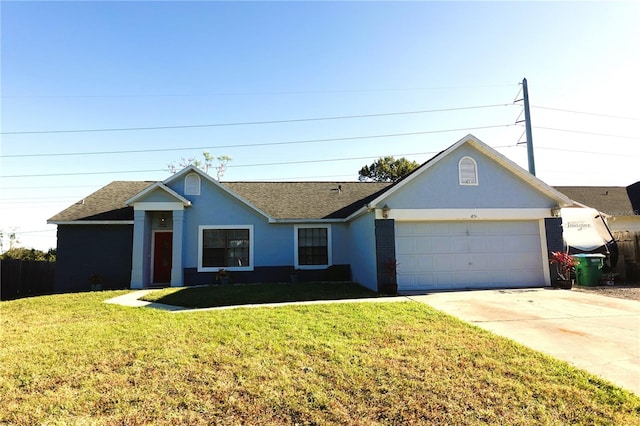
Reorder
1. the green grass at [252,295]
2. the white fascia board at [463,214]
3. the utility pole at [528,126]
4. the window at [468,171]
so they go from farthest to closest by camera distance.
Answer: the utility pole at [528,126], the window at [468,171], the white fascia board at [463,214], the green grass at [252,295]

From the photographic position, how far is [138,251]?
13609mm

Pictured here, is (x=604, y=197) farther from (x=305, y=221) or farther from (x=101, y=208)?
(x=101, y=208)

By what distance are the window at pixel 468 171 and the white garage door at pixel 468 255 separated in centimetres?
159

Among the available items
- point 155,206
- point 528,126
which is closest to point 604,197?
point 528,126

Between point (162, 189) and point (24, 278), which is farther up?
point (162, 189)

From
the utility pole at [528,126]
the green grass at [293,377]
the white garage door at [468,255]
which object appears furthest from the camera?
the utility pole at [528,126]

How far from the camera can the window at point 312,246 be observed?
598 inches

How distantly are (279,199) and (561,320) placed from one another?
12.6m

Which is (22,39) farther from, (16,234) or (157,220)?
(16,234)

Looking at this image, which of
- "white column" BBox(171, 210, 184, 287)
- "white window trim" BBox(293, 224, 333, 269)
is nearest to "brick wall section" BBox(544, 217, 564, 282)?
"white window trim" BBox(293, 224, 333, 269)

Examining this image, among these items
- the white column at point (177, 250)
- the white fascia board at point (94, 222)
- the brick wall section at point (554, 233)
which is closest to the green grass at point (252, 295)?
the white column at point (177, 250)

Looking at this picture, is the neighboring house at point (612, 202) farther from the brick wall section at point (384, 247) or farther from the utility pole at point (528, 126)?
the brick wall section at point (384, 247)

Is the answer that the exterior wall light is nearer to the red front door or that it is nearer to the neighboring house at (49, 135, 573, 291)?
the neighboring house at (49, 135, 573, 291)

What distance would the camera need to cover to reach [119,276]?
1423cm
